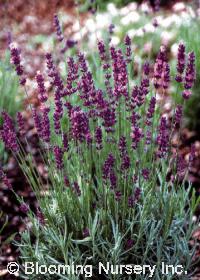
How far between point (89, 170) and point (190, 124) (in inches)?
77.9

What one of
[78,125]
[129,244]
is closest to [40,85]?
[78,125]

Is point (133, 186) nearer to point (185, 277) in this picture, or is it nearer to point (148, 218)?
point (148, 218)

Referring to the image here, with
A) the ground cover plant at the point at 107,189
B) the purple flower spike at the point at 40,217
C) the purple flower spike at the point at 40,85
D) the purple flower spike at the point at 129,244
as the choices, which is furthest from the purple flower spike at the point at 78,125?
the purple flower spike at the point at 129,244

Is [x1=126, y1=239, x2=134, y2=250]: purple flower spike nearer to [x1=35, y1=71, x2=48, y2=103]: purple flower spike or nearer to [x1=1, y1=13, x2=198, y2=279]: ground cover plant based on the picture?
[x1=1, y1=13, x2=198, y2=279]: ground cover plant

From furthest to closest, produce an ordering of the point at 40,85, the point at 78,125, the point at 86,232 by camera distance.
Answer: the point at 86,232, the point at 40,85, the point at 78,125

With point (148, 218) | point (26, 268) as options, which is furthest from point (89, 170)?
point (26, 268)

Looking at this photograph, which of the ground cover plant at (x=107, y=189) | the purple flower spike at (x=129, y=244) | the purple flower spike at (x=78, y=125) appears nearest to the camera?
the purple flower spike at (x=78, y=125)

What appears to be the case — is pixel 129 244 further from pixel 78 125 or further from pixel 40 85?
pixel 40 85

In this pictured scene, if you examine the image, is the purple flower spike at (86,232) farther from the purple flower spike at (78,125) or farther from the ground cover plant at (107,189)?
the purple flower spike at (78,125)

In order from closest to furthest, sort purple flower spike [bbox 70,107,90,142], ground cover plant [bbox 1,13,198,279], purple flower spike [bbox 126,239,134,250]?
purple flower spike [bbox 70,107,90,142] → ground cover plant [bbox 1,13,198,279] → purple flower spike [bbox 126,239,134,250]

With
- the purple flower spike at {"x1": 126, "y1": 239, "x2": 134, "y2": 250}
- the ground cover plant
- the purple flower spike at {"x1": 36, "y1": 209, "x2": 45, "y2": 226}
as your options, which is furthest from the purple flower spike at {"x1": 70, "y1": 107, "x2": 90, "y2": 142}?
A: the purple flower spike at {"x1": 126, "y1": 239, "x2": 134, "y2": 250}

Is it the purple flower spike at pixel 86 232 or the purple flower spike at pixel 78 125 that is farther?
the purple flower spike at pixel 86 232

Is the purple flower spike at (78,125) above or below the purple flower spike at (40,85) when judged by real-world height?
below

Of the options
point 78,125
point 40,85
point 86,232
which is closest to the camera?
point 78,125
